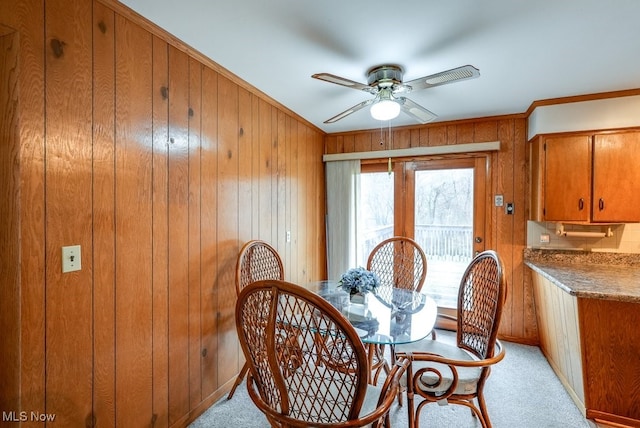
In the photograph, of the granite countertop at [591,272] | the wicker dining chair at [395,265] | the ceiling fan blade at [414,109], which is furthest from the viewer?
the wicker dining chair at [395,265]

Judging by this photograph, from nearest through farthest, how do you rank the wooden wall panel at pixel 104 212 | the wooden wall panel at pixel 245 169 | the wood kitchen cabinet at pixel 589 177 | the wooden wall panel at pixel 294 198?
the wooden wall panel at pixel 104 212 → the wooden wall panel at pixel 245 169 → the wood kitchen cabinet at pixel 589 177 → the wooden wall panel at pixel 294 198

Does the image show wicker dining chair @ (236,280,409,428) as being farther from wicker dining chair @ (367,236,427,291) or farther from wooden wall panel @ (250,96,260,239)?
wicker dining chair @ (367,236,427,291)

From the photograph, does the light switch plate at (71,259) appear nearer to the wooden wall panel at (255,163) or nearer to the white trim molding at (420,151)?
the wooden wall panel at (255,163)

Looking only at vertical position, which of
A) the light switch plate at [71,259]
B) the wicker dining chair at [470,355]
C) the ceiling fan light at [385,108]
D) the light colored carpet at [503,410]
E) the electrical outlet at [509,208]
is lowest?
the light colored carpet at [503,410]

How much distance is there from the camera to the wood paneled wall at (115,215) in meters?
1.18

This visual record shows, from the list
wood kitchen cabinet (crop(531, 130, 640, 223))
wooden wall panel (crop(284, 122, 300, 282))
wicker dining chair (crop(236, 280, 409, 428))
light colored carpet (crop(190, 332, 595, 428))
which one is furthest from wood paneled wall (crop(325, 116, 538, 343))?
wicker dining chair (crop(236, 280, 409, 428))

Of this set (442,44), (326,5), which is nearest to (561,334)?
(442,44)

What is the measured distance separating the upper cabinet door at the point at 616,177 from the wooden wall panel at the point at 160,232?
338cm

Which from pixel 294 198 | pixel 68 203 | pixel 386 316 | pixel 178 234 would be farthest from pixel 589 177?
pixel 68 203

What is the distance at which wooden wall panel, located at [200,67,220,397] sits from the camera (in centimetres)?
208

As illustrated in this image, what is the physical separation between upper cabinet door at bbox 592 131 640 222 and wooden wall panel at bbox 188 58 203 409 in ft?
10.6

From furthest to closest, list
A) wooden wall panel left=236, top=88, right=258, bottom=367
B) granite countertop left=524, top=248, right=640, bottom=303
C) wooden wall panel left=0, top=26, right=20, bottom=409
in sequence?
wooden wall panel left=236, top=88, right=258, bottom=367 → granite countertop left=524, top=248, right=640, bottom=303 → wooden wall panel left=0, top=26, right=20, bottom=409

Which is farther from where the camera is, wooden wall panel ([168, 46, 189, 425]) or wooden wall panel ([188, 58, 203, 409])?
wooden wall panel ([188, 58, 203, 409])

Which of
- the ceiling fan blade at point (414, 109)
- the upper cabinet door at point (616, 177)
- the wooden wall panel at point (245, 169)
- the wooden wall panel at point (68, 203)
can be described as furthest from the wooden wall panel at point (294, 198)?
the upper cabinet door at point (616, 177)
